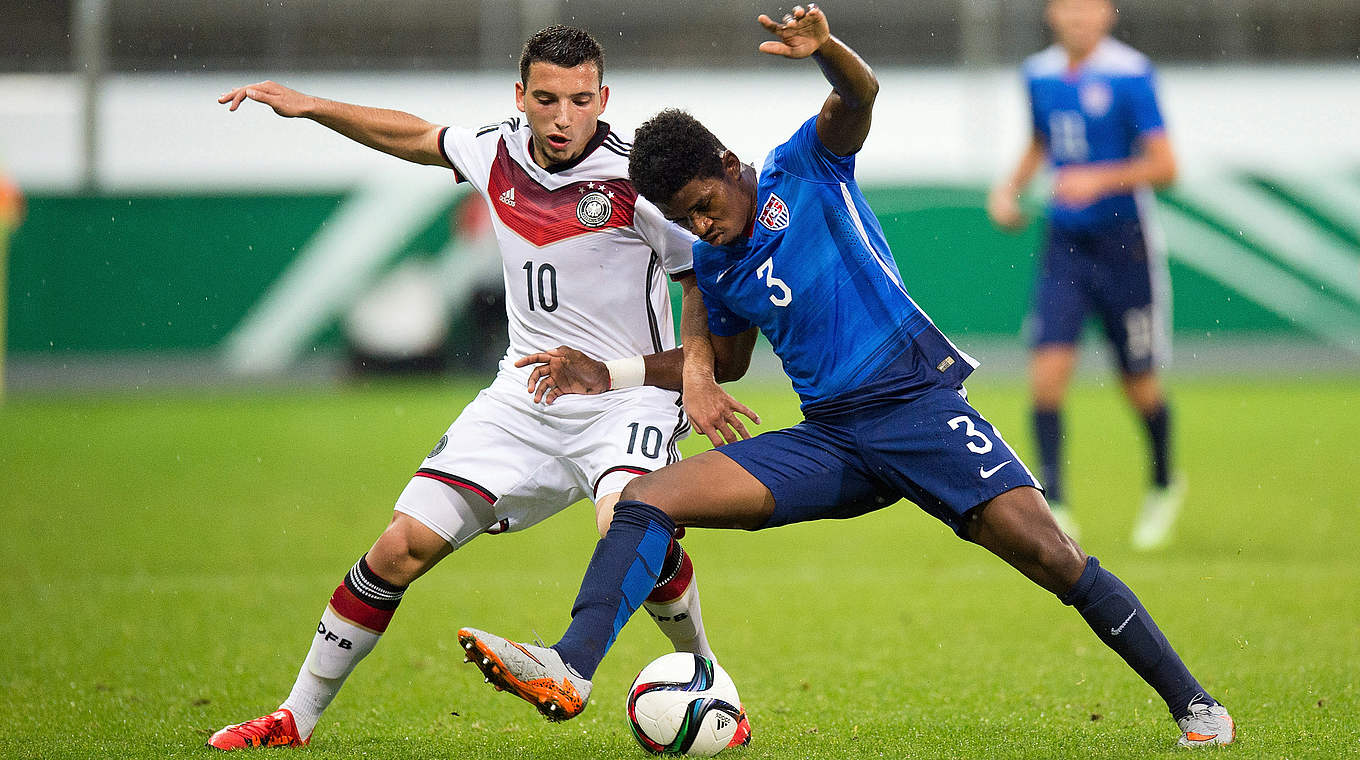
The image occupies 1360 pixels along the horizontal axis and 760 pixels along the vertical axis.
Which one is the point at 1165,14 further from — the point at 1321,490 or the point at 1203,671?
the point at 1203,671

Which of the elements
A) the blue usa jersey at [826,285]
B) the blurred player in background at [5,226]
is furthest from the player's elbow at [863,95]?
the blurred player in background at [5,226]

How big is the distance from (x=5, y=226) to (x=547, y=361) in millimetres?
12512

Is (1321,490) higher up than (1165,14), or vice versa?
(1165,14)

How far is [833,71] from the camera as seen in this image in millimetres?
3896

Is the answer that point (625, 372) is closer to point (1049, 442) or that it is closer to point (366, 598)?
point (366, 598)

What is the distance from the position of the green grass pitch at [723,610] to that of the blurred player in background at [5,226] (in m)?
2.72

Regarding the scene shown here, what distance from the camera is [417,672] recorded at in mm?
5555

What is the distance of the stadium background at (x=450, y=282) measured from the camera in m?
8.20

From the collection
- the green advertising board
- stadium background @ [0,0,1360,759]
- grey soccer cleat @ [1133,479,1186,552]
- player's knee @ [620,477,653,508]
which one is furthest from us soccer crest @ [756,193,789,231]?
the green advertising board

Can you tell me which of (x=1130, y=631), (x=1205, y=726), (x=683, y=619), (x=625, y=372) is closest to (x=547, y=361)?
(x=625, y=372)

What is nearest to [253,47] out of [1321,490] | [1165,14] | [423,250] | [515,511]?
[423,250]

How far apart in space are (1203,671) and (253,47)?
1360cm

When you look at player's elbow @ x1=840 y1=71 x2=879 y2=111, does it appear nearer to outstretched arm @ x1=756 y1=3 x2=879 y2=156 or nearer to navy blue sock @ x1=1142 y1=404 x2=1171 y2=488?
outstretched arm @ x1=756 y1=3 x2=879 y2=156

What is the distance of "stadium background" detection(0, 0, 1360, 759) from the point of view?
8.20 m
